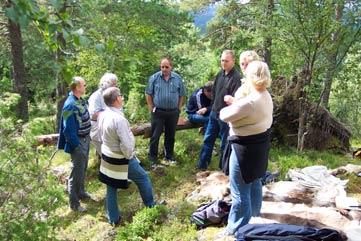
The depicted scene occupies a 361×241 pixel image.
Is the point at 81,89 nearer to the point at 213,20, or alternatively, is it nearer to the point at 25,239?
the point at 25,239

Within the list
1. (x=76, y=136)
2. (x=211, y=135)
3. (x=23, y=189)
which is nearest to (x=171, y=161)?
(x=211, y=135)

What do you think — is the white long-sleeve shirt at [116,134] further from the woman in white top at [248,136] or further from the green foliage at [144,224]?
the woman in white top at [248,136]

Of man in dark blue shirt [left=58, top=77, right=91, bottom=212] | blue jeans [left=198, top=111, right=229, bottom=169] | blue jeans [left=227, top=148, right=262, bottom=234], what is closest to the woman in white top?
blue jeans [left=227, top=148, right=262, bottom=234]

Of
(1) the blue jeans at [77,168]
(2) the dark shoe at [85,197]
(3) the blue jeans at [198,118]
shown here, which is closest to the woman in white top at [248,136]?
(1) the blue jeans at [77,168]

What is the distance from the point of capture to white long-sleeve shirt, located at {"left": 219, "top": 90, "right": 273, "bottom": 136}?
4289 mm

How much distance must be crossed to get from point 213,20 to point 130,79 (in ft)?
27.4

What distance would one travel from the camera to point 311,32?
7723 millimetres

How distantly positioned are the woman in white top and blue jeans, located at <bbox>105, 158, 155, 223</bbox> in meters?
1.44

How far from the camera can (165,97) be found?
7133mm

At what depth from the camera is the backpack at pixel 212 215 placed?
17.2 feet

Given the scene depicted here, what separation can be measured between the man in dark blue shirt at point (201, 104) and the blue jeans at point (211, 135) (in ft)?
2.83

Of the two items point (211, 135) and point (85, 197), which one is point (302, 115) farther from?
point (85, 197)

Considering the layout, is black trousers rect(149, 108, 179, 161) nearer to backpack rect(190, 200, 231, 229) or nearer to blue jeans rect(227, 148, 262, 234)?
backpack rect(190, 200, 231, 229)

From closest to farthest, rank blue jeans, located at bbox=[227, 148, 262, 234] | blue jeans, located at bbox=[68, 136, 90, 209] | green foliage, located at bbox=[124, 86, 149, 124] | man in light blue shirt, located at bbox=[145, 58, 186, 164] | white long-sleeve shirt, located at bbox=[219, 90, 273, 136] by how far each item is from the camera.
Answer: white long-sleeve shirt, located at bbox=[219, 90, 273, 136], blue jeans, located at bbox=[227, 148, 262, 234], blue jeans, located at bbox=[68, 136, 90, 209], man in light blue shirt, located at bbox=[145, 58, 186, 164], green foliage, located at bbox=[124, 86, 149, 124]
